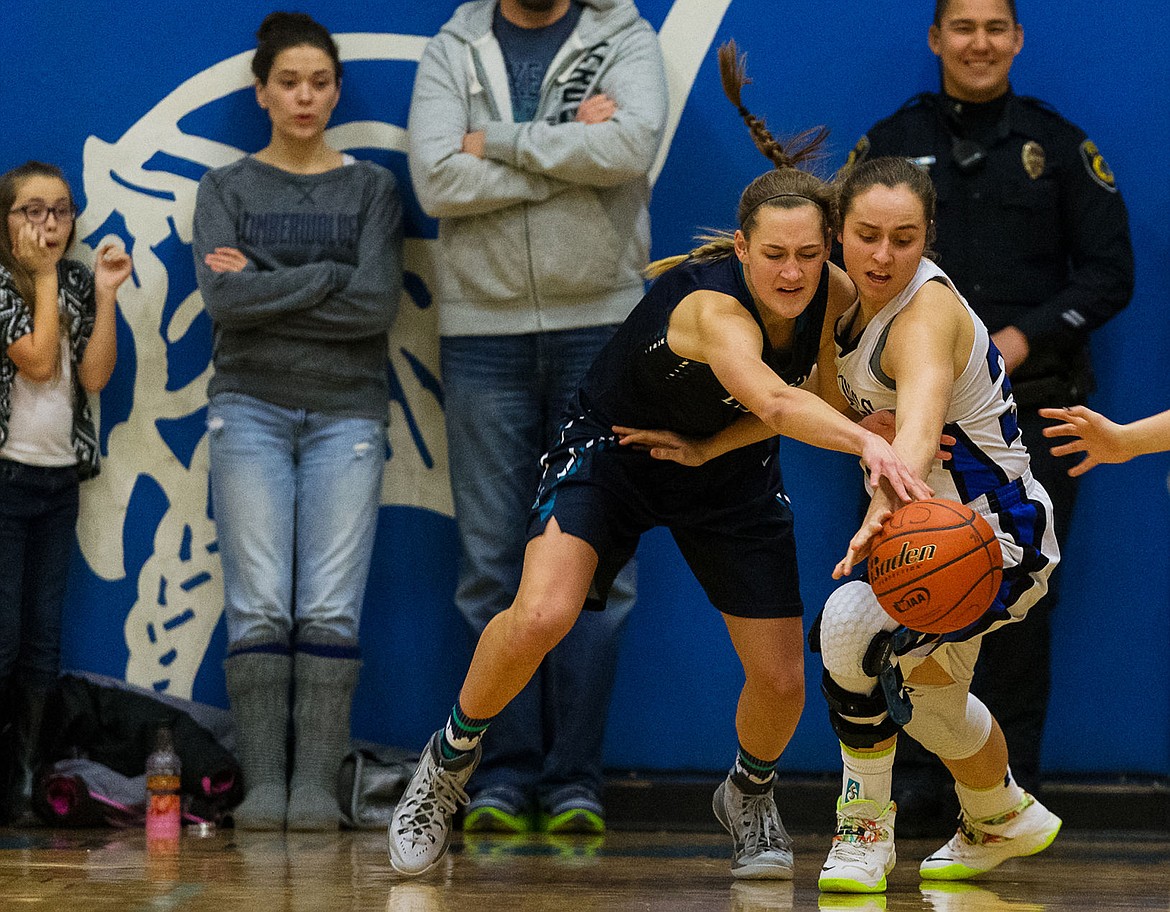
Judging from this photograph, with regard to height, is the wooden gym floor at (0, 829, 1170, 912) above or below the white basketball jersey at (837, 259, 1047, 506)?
below

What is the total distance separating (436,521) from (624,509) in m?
1.95

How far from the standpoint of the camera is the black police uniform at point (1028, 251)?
532 cm

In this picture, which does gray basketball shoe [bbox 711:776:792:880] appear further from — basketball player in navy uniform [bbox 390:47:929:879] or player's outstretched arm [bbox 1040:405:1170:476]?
player's outstretched arm [bbox 1040:405:1170:476]

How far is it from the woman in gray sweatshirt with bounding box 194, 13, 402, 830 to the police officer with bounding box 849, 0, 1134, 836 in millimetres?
1845

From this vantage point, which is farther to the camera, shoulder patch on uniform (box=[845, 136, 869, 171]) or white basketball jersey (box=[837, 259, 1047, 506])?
shoulder patch on uniform (box=[845, 136, 869, 171])

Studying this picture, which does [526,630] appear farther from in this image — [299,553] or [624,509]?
[299,553]

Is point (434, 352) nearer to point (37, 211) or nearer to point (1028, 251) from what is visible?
point (37, 211)

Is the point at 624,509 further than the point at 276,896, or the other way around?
the point at 624,509

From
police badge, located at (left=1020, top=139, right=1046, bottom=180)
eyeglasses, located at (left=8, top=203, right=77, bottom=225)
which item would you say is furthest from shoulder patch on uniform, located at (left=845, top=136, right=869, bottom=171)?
eyeglasses, located at (left=8, top=203, right=77, bottom=225)

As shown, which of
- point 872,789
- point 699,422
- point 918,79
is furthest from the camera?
point 918,79

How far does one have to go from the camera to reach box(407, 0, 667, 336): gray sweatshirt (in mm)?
5402

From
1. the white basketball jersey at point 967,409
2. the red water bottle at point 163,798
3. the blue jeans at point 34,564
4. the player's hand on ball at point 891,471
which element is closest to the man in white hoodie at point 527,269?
the red water bottle at point 163,798

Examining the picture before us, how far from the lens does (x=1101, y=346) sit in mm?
5832

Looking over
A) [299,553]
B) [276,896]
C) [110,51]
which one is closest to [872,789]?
[276,896]
